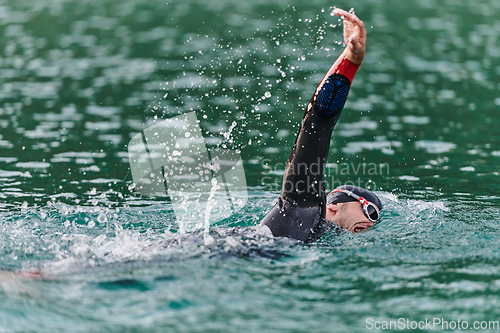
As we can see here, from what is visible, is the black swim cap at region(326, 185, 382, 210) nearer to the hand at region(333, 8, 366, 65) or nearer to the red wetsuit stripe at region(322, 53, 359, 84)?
the red wetsuit stripe at region(322, 53, 359, 84)

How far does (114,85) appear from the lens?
16.4m

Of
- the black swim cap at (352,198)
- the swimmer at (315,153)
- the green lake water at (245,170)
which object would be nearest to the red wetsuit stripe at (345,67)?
the swimmer at (315,153)

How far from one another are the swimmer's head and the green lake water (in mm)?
237

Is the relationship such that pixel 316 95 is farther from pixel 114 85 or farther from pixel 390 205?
pixel 114 85

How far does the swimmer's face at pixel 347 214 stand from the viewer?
276 inches

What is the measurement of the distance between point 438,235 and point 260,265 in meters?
2.55

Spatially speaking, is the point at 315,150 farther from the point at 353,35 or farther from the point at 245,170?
the point at 245,170

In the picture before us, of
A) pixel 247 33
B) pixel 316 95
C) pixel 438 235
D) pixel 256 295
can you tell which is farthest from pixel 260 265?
pixel 247 33

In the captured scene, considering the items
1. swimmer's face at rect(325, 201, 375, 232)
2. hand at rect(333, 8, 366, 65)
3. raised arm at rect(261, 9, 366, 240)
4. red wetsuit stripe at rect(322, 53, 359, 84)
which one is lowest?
swimmer's face at rect(325, 201, 375, 232)

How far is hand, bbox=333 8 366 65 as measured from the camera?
5.61 meters

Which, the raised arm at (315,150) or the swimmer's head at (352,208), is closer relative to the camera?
the raised arm at (315,150)

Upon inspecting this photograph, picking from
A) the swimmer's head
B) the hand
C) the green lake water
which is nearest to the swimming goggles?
the swimmer's head

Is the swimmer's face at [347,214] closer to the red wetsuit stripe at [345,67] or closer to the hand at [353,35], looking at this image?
the red wetsuit stripe at [345,67]

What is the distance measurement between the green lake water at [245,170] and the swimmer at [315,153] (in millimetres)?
234
